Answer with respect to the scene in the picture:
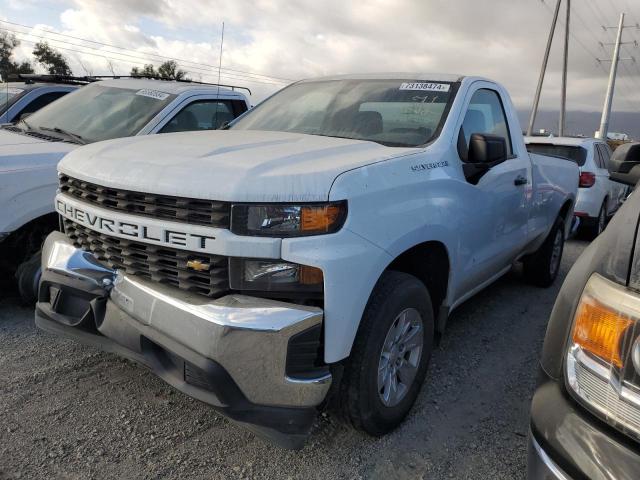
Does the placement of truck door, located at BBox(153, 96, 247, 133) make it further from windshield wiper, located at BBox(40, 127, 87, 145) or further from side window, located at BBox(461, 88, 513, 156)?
side window, located at BBox(461, 88, 513, 156)

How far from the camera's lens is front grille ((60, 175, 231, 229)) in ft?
7.22

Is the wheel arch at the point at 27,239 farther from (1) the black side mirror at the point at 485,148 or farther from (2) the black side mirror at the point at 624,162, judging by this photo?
(2) the black side mirror at the point at 624,162

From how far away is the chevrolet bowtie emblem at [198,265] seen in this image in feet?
7.42

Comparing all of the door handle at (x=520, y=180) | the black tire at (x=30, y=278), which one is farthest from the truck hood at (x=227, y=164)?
the door handle at (x=520, y=180)

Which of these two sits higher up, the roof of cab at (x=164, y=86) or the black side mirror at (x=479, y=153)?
the roof of cab at (x=164, y=86)

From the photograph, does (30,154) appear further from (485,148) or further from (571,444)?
(571,444)

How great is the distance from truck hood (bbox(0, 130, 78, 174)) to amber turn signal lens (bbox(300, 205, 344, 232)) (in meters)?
2.55

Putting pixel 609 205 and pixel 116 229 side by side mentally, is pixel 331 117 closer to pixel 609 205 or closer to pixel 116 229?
pixel 116 229

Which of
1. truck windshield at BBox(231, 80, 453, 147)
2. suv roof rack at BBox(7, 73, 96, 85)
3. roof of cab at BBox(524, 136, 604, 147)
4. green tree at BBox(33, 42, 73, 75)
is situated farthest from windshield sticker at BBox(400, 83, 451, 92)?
green tree at BBox(33, 42, 73, 75)

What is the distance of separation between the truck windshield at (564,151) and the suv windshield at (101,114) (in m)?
6.37

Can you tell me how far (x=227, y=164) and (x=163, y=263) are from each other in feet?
1.71

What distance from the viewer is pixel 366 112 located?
3547mm

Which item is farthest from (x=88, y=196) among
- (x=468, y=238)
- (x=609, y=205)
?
(x=609, y=205)

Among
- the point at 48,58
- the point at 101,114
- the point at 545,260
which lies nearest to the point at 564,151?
the point at 545,260
